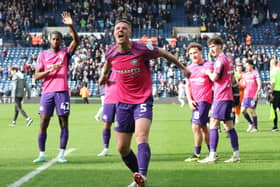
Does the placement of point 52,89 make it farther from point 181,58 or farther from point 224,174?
point 181,58

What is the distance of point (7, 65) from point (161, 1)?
51.0ft

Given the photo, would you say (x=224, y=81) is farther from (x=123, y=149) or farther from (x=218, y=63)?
(x=123, y=149)

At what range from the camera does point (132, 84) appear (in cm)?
918

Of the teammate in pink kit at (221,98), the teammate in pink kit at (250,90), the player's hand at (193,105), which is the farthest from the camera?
the teammate in pink kit at (250,90)

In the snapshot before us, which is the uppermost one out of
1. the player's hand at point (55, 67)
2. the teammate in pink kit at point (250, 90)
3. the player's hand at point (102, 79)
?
the player's hand at point (55, 67)

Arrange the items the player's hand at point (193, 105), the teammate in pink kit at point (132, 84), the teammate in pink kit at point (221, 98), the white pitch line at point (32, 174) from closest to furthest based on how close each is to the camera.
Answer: the teammate in pink kit at point (132, 84) → the white pitch line at point (32, 174) → the teammate in pink kit at point (221, 98) → the player's hand at point (193, 105)

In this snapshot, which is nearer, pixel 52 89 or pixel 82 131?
pixel 52 89

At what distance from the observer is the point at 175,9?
209ft

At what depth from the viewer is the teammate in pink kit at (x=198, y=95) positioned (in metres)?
12.6

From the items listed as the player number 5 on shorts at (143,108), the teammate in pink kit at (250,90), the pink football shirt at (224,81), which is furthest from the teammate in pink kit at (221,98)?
the teammate in pink kit at (250,90)

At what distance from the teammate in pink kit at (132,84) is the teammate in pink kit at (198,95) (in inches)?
138

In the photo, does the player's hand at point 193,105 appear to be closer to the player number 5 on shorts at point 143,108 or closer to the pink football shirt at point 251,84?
the player number 5 on shorts at point 143,108

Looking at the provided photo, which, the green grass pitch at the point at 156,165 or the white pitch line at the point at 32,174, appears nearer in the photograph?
the white pitch line at the point at 32,174

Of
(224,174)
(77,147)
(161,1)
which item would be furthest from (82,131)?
(161,1)
